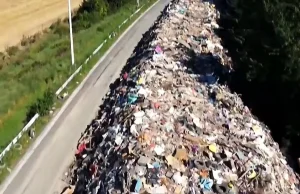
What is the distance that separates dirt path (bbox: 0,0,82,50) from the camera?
47438 millimetres

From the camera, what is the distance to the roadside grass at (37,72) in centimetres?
1844

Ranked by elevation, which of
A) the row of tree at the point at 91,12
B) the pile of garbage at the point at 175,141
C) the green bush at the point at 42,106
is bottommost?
the row of tree at the point at 91,12

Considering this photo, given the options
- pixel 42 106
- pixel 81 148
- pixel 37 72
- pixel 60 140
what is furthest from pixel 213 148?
pixel 37 72

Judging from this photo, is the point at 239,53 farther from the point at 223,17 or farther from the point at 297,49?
the point at 223,17

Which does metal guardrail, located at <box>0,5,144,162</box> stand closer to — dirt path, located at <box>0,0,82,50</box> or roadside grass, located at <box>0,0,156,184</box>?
roadside grass, located at <box>0,0,156,184</box>

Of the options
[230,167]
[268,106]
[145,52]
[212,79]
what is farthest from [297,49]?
[145,52]

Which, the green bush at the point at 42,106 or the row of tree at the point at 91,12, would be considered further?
the row of tree at the point at 91,12

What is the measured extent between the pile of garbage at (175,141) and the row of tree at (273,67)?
78 cm

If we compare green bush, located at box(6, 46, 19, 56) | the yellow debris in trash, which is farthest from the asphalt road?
green bush, located at box(6, 46, 19, 56)

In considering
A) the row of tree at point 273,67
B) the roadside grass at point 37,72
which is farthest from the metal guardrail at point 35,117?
the row of tree at point 273,67

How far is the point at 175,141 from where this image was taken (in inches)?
624

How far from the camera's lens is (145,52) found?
25.7 meters

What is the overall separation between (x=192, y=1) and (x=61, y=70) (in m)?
17.7

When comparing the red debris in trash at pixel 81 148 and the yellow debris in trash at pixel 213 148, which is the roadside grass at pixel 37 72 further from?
the yellow debris in trash at pixel 213 148
